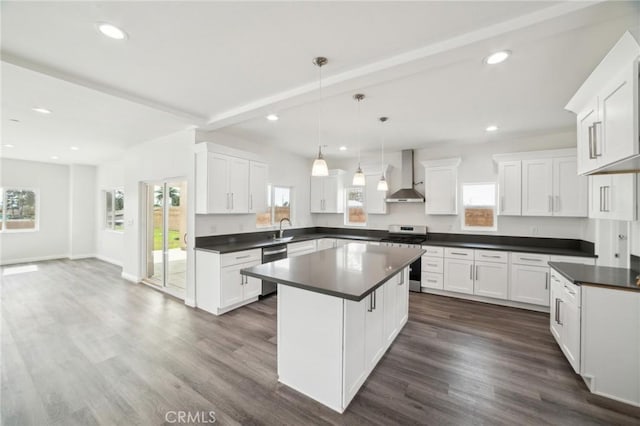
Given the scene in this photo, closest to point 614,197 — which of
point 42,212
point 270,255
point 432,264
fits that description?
point 432,264

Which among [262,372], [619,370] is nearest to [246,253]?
[262,372]

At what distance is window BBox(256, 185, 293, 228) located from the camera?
208 inches

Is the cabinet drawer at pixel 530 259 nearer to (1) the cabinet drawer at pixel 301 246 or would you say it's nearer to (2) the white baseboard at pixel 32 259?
(1) the cabinet drawer at pixel 301 246

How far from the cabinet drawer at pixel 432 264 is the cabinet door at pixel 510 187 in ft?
4.27

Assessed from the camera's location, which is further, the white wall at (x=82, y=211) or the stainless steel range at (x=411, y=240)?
the white wall at (x=82, y=211)

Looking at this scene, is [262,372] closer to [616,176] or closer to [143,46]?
[143,46]

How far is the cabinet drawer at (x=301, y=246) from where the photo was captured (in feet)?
15.7

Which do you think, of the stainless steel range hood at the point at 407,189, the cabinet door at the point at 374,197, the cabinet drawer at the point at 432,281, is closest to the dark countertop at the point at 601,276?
the cabinet drawer at the point at 432,281

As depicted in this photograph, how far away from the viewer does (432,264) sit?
455 centimetres

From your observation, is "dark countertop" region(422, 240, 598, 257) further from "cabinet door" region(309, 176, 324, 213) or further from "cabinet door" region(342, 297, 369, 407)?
"cabinet door" region(342, 297, 369, 407)

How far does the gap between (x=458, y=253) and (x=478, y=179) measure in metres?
1.50

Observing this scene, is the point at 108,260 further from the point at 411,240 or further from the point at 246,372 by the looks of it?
the point at 411,240

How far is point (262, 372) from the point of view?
7.73ft

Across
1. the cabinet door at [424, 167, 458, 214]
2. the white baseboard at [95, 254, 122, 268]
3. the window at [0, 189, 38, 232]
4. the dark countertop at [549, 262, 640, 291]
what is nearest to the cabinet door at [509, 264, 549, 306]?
the dark countertop at [549, 262, 640, 291]
